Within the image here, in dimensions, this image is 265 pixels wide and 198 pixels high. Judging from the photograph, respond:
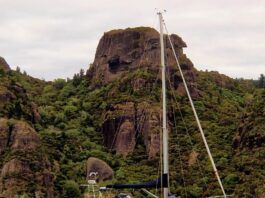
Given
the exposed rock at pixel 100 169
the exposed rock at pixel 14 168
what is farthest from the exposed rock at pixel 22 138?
the exposed rock at pixel 100 169

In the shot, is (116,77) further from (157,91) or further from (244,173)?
(244,173)

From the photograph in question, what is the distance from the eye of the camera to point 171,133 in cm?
12638

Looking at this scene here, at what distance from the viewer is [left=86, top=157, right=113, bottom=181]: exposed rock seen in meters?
114

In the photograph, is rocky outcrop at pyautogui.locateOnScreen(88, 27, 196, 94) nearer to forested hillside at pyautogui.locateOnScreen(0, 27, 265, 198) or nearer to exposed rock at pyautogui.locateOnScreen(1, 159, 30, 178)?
forested hillside at pyautogui.locateOnScreen(0, 27, 265, 198)

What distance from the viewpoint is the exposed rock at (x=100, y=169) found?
372 ft

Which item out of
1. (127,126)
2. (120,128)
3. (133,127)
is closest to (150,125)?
(133,127)

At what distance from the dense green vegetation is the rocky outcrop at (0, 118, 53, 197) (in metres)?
3.89

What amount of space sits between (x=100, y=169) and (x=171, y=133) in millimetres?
17552

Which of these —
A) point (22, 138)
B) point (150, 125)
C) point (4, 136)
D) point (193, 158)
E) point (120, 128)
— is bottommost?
point (193, 158)

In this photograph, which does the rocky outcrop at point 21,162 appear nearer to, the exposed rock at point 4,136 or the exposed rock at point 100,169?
the exposed rock at point 4,136

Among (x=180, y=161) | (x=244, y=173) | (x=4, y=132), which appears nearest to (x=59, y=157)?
(x=4, y=132)

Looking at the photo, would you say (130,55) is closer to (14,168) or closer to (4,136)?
(4,136)

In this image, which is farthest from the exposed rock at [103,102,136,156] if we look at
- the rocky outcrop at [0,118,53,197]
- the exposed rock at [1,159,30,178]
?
the exposed rock at [1,159,30,178]

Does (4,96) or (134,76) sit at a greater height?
(134,76)
